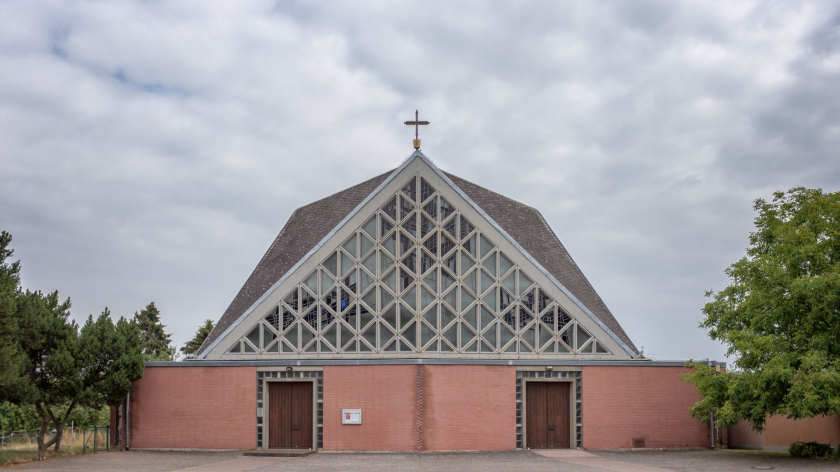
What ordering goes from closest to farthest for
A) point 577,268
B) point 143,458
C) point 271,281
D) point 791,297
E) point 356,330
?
1. point 791,297
2. point 143,458
3. point 356,330
4. point 271,281
5. point 577,268

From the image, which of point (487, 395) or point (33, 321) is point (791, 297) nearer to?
point (487, 395)

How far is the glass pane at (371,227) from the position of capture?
27.5m

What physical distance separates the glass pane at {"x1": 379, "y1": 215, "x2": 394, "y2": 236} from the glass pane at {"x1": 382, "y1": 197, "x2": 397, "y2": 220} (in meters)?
0.22

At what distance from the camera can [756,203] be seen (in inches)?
981

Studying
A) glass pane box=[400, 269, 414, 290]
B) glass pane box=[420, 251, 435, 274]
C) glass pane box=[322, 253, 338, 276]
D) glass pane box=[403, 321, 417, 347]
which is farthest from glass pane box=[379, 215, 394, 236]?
glass pane box=[403, 321, 417, 347]

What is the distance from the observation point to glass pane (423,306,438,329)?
87.8ft

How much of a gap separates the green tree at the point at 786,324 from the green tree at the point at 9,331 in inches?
794

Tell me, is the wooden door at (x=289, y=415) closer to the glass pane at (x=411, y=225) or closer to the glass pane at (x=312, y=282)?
the glass pane at (x=312, y=282)

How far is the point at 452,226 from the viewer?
27656mm

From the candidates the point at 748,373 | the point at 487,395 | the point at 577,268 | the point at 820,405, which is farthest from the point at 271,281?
the point at 820,405

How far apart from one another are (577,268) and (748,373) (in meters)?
12.0

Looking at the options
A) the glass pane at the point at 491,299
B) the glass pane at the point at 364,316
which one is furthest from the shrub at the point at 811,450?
the glass pane at the point at 364,316

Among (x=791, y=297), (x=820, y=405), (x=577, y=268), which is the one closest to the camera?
(x=820, y=405)

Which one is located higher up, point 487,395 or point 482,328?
point 482,328
